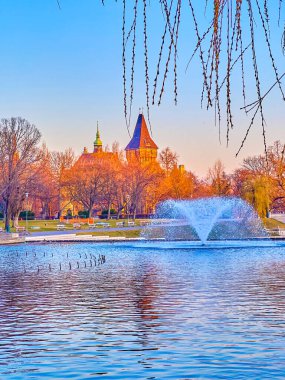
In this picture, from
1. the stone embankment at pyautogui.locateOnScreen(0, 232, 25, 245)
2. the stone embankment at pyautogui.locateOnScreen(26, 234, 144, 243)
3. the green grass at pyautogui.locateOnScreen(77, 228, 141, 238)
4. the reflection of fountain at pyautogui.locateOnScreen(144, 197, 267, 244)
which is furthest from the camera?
the green grass at pyautogui.locateOnScreen(77, 228, 141, 238)

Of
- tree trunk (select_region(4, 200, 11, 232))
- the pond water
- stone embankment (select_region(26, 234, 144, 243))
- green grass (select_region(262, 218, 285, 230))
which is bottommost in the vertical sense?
the pond water

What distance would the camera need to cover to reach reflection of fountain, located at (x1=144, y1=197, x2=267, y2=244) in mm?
79688

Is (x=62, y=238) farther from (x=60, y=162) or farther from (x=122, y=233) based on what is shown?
(x=60, y=162)

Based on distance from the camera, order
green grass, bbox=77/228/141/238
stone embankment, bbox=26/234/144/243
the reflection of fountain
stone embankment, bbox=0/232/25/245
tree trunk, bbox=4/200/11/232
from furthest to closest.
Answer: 1. green grass, bbox=77/228/141/238
2. the reflection of fountain
3. tree trunk, bbox=4/200/11/232
4. stone embankment, bbox=26/234/144/243
5. stone embankment, bbox=0/232/25/245

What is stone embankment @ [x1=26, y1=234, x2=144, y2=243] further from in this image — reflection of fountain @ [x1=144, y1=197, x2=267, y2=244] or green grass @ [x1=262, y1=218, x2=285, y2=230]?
green grass @ [x1=262, y1=218, x2=285, y2=230]

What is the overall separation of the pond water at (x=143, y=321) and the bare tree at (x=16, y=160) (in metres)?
37.7

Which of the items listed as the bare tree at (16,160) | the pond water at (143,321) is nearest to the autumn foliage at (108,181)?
the bare tree at (16,160)

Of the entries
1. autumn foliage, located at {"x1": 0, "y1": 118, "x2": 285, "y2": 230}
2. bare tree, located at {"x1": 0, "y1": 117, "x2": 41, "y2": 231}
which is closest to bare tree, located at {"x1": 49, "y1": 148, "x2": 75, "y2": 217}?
autumn foliage, located at {"x1": 0, "y1": 118, "x2": 285, "y2": 230}

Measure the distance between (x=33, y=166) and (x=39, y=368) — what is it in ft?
233

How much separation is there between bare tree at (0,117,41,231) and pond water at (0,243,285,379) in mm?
37688

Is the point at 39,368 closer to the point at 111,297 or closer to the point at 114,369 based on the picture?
the point at 114,369

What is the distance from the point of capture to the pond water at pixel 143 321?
1566cm

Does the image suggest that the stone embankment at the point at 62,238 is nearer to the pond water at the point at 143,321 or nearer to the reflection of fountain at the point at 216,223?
the reflection of fountain at the point at 216,223

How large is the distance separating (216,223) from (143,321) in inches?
2646
